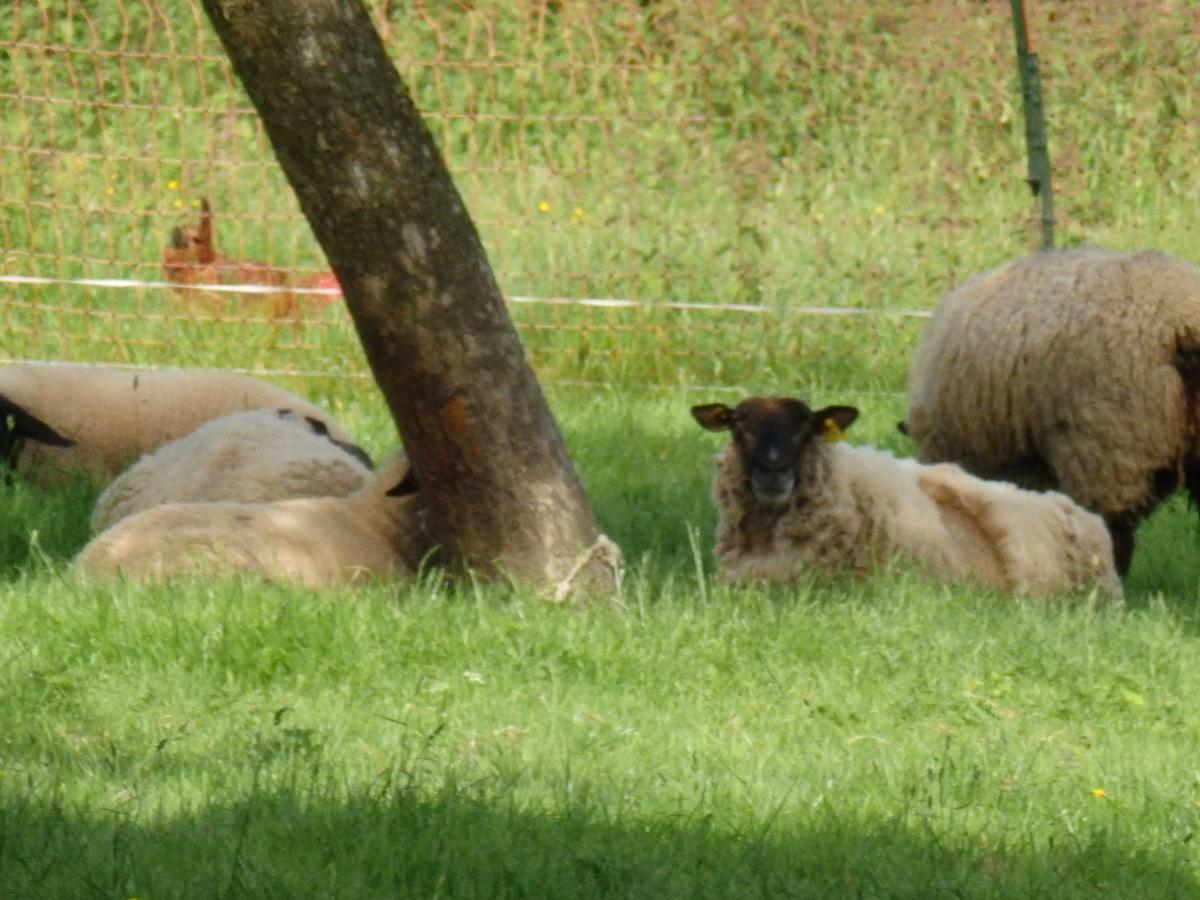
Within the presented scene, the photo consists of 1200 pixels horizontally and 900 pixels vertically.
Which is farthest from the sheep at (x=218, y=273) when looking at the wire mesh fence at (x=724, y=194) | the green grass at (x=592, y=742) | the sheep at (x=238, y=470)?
the green grass at (x=592, y=742)

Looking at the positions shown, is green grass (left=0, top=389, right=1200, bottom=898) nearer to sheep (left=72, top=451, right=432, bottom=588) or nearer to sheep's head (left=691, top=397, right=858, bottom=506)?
sheep (left=72, top=451, right=432, bottom=588)

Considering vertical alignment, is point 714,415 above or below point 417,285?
below

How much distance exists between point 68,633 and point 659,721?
1705 mm

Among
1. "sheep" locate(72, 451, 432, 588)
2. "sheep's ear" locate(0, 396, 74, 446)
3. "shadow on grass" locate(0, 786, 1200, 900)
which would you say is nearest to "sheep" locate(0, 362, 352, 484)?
"sheep's ear" locate(0, 396, 74, 446)

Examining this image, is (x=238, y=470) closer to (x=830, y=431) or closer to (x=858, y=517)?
(x=830, y=431)

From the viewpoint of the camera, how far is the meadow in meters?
4.18

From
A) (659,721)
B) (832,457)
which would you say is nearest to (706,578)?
(832,457)

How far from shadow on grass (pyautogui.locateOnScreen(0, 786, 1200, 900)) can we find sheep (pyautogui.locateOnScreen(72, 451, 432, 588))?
7.77 ft

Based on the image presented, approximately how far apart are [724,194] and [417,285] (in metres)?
6.70

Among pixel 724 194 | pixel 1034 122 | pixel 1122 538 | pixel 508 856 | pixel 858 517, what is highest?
pixel 1034 122

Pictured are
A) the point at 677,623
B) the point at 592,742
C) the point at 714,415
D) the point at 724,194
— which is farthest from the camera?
the point at 724,194

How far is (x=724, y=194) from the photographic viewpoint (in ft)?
41.9

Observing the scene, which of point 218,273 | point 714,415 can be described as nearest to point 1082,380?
point 714,415

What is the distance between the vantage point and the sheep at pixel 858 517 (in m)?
7.63
